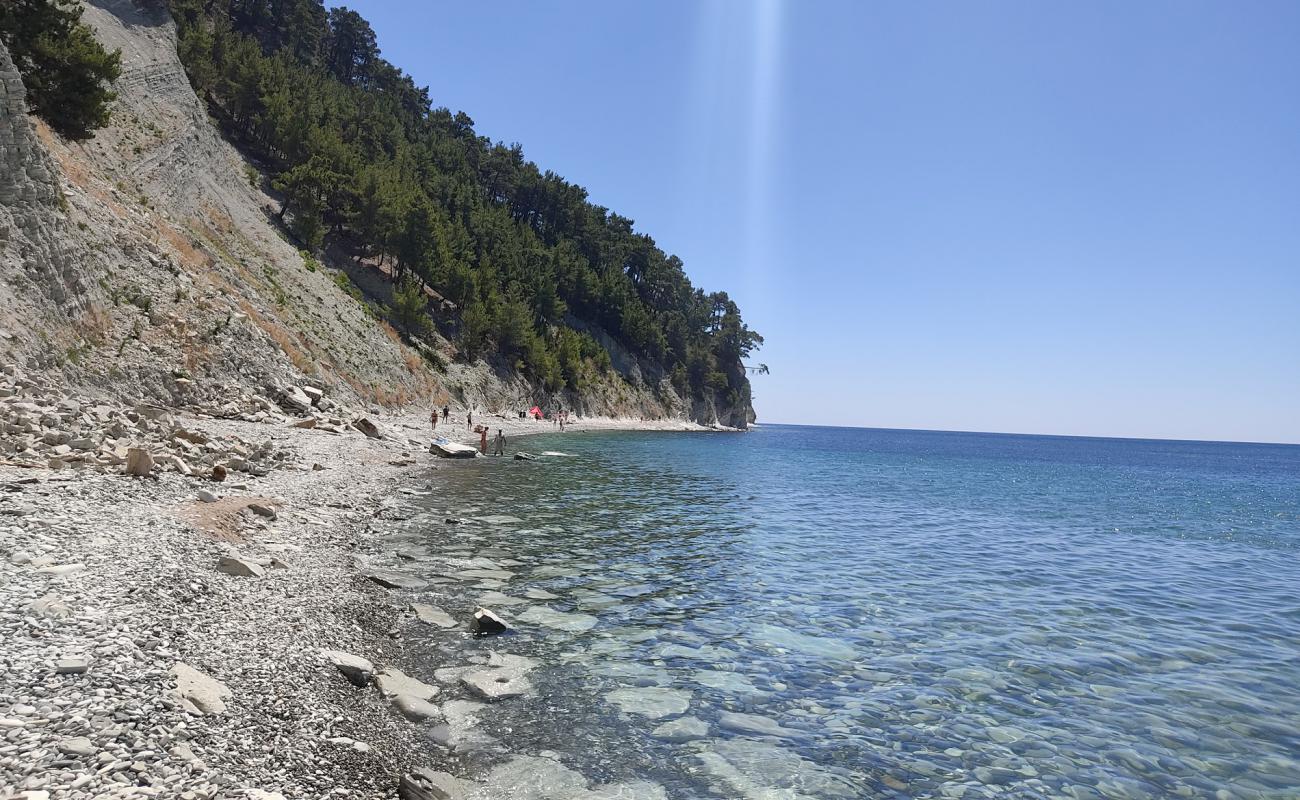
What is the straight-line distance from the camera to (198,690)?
6949 millimetres

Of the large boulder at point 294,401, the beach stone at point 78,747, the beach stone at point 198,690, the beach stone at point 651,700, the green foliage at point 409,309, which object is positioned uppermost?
the green foliage at point 409,309

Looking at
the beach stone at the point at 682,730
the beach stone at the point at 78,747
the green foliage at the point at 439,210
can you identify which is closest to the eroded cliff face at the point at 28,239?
the beach stone at the point at 78,747

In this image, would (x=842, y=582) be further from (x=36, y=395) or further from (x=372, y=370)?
(x=372, y=370)

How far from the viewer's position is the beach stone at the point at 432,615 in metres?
12.1

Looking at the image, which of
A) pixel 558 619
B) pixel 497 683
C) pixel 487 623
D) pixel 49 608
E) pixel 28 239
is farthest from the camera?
pixel 28 239

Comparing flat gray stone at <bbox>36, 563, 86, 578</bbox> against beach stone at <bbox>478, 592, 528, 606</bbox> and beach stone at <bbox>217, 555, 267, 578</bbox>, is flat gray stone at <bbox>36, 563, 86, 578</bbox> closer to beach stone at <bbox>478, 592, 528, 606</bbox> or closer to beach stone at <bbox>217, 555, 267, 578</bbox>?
beach stone at <bbox>217, 555, 267, 578</bbox>

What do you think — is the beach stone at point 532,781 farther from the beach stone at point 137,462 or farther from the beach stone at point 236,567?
the beach stone at point 137,462

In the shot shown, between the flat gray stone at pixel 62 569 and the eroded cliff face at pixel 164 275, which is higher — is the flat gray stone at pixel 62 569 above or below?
below

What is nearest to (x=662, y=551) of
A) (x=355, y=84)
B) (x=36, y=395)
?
(x=36, y=395)

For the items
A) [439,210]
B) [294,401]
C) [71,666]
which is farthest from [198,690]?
[439,210]

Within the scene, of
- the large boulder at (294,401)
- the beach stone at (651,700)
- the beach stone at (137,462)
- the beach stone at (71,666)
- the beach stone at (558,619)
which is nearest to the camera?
the beach stone at (71,666)

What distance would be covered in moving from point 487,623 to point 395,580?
3.52 meters

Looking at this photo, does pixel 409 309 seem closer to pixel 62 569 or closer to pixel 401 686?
pixel 62 569

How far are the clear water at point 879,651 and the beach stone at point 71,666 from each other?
3.98 meters
